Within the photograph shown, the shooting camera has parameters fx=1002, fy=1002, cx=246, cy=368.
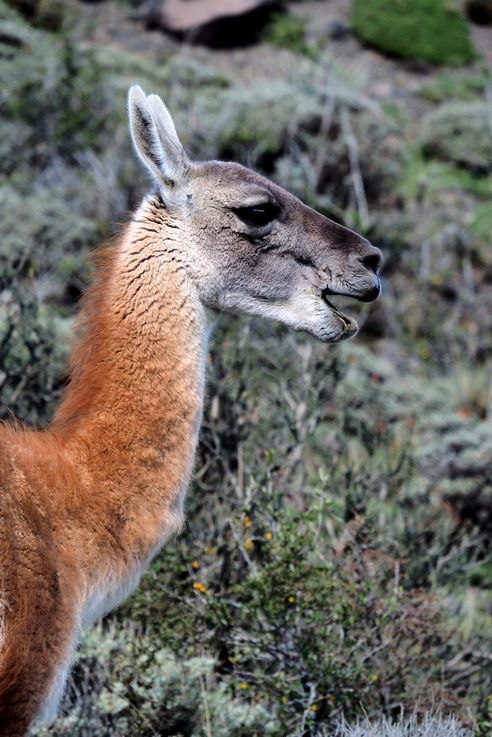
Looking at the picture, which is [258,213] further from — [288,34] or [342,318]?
[288,34]

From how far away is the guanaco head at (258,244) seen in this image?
13.3 ft

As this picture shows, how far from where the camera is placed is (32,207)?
9.93 metres

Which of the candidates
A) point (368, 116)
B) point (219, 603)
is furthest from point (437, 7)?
point (219, 603)

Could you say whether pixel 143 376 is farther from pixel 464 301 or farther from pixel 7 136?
pixel 464 301

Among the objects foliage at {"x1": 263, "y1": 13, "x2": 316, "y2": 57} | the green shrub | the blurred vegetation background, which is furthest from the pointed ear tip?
the green shrub

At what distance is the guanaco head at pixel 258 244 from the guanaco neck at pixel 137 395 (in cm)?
15

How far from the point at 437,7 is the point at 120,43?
6.61 meters

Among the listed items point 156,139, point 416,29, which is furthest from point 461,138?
point 156,139

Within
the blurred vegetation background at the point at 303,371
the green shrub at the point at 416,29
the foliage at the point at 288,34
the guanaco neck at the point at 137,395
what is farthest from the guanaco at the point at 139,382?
the green shrub at the point at 416,29

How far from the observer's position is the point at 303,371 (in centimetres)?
686

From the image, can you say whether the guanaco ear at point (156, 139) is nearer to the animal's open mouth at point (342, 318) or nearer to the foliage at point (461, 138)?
the animal's open mouth at point (342, 318)

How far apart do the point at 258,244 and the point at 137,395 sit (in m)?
0.94

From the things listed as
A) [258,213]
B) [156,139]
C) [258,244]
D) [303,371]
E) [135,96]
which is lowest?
[303,371]

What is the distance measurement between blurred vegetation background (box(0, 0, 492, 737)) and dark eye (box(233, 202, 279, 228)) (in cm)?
73
